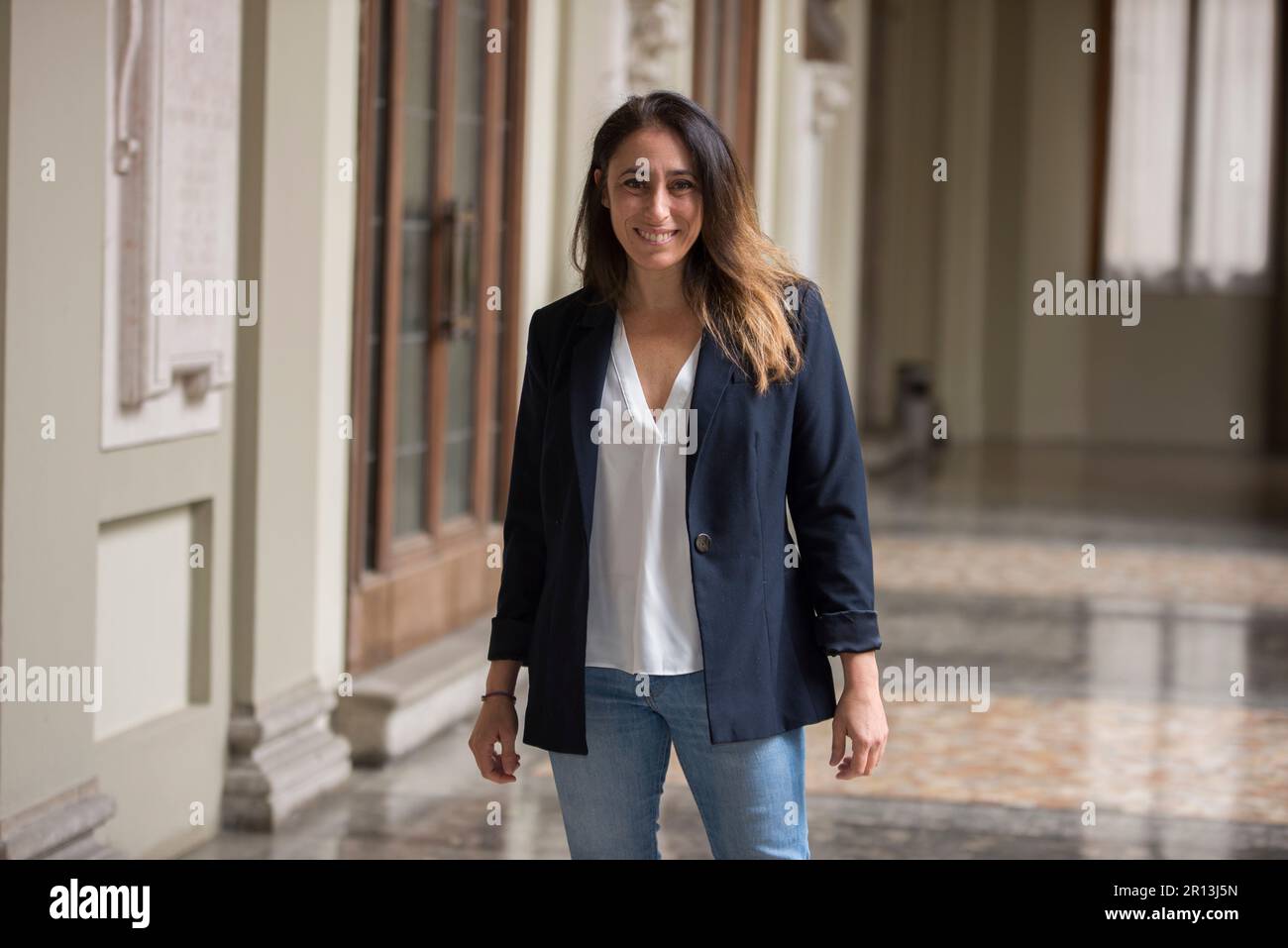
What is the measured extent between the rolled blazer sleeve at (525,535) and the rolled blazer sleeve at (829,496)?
0.35 m

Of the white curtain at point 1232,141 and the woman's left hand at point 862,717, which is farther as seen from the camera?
the white curtain at point 1232,141

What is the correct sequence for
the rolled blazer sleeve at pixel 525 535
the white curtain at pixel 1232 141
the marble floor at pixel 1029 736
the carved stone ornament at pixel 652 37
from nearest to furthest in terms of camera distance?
the rolled blazer sleeve at pixel 525 535, the marble floor at pixel 1029 736, the carved stone ornament at pixel 652 37, the white curtain at pixel 1232 141

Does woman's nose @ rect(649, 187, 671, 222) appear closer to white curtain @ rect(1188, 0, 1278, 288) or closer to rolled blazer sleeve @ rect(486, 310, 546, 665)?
rolled blazer sleeve @ rect(486, 310, 546, 665)

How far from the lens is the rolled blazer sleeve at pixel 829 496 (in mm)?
2184

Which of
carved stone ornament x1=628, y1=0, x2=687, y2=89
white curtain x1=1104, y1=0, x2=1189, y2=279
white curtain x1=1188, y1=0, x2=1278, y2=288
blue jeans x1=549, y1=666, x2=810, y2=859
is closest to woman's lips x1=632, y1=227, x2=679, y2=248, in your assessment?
blue jeans x1=549, y1=666, x2=810, y2=859

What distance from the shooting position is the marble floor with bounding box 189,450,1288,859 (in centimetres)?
436

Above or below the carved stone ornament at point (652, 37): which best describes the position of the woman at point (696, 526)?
below

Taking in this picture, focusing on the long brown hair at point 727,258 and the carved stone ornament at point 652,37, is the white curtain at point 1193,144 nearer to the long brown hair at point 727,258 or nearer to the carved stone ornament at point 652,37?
the carved stone ornament at point 652,37

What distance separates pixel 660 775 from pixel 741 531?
37 centimetres

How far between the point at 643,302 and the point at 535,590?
0.42m

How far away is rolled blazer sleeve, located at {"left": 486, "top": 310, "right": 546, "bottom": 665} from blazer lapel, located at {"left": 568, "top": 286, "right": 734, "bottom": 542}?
9cm

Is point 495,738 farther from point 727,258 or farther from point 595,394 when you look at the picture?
point 727,258

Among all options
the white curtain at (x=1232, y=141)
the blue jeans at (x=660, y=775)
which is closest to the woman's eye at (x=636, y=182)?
the blue jeans at (x=660, y=775)

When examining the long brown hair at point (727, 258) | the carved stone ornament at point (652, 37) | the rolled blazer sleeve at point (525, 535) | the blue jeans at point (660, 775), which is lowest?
the blue jeans at point (660, 775)
